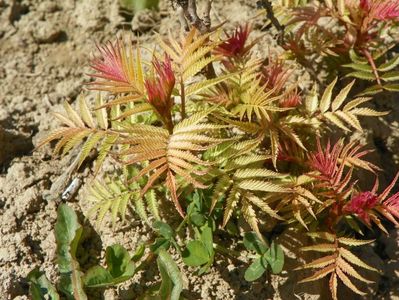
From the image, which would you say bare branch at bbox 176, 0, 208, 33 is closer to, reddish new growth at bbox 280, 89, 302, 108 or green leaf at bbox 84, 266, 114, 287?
reddish new growth at bbox 280, 89, 302, 108

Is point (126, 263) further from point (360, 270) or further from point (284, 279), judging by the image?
point (360, 270)

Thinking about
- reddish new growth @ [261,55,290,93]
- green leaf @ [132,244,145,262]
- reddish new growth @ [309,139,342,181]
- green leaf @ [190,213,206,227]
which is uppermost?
reddish new growth @ [261,55,290,93]

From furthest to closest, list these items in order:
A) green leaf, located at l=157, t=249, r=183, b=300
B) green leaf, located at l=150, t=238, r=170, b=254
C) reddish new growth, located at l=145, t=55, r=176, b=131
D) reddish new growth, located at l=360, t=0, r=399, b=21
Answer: reddish new growth, located at l=360, t=0, r=399, b=21
green leaf, located at l=150, t=238, r=170, b=254
green leaf, located at l=157, t=249, r=183, b=300
reddish new growth, located at l=145, t=55, r=176, b=131

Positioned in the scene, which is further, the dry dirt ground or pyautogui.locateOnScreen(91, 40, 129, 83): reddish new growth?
the dry dirt ground

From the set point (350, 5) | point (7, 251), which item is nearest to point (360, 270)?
point (350, 5)

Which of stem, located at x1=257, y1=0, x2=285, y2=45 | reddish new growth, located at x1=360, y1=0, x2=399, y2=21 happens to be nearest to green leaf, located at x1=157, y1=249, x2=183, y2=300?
stem, located at x1=257, y1=0, x2=285, y2=45

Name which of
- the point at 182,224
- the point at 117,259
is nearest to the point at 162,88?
the point at 182,224

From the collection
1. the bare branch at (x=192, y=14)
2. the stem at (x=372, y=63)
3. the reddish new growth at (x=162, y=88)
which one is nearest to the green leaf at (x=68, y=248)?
the reddish new growth at (x=162, y=88)

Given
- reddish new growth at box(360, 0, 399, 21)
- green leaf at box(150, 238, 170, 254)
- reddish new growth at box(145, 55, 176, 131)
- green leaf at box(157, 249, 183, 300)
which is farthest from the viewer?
reddish new growth at box(360, 0, 399, 21)
